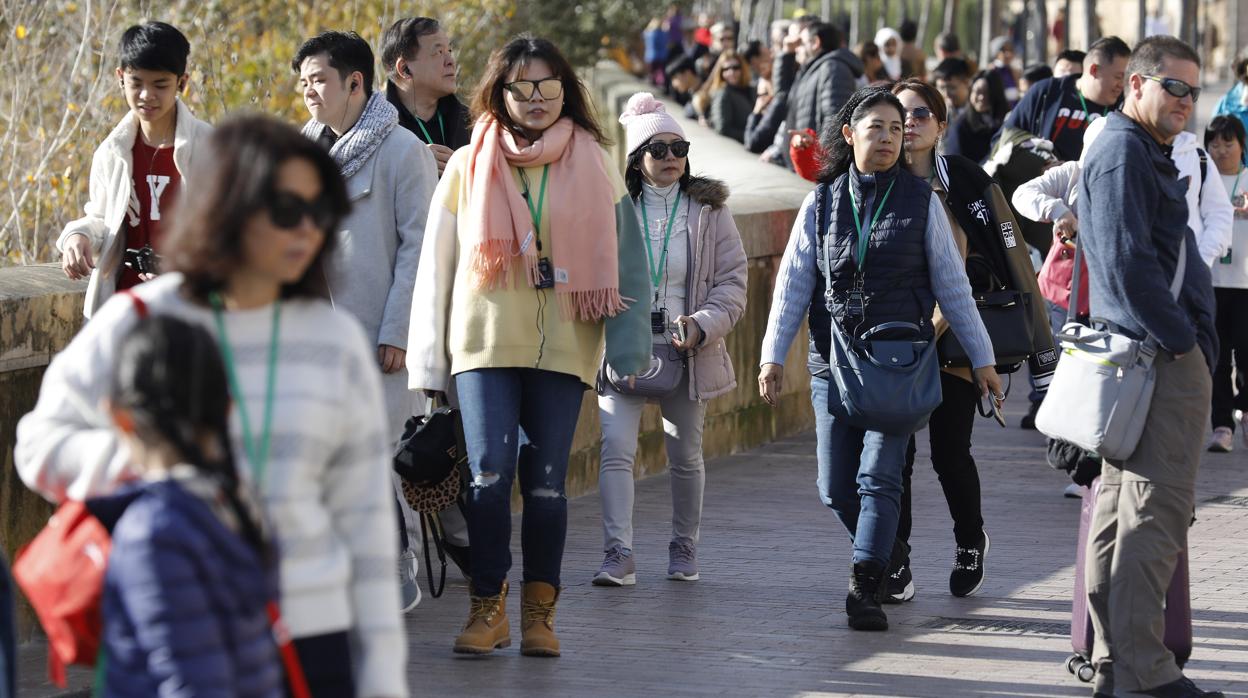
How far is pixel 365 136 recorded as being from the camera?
6656 mm

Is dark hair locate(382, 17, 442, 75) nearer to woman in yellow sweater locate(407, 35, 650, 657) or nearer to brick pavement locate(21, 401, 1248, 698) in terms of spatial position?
woman in yellow sweater locate(407, 35, 650, 657)

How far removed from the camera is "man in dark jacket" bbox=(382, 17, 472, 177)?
7383mm

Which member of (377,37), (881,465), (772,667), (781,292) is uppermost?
(377,37)

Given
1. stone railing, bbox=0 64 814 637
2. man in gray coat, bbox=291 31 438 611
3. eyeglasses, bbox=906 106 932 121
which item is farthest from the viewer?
eyeglasses, bbox=906 106 932 121

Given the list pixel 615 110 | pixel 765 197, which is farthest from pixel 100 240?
Result: pixel 615 110

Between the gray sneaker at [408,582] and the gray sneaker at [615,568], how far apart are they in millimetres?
723

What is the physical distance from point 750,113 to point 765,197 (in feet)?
28.2

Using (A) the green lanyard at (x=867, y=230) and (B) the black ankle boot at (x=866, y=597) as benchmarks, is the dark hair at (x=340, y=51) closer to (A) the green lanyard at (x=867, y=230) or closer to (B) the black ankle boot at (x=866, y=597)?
(A) the green lanyard at (x=867, y=230)

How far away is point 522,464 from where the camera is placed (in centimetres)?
629

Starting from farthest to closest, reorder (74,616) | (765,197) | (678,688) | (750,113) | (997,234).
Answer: (750,113)
(765,197)
(997,234)
(678,688)
(74,616)

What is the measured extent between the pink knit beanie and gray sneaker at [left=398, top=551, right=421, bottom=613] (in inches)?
67.4

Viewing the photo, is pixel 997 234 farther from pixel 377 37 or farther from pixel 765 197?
pixel 377 37

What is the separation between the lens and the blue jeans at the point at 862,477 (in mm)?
6773

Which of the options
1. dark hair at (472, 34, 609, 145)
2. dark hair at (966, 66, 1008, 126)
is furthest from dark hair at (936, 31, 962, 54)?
dark hair at (472, 34, 609, 145)
